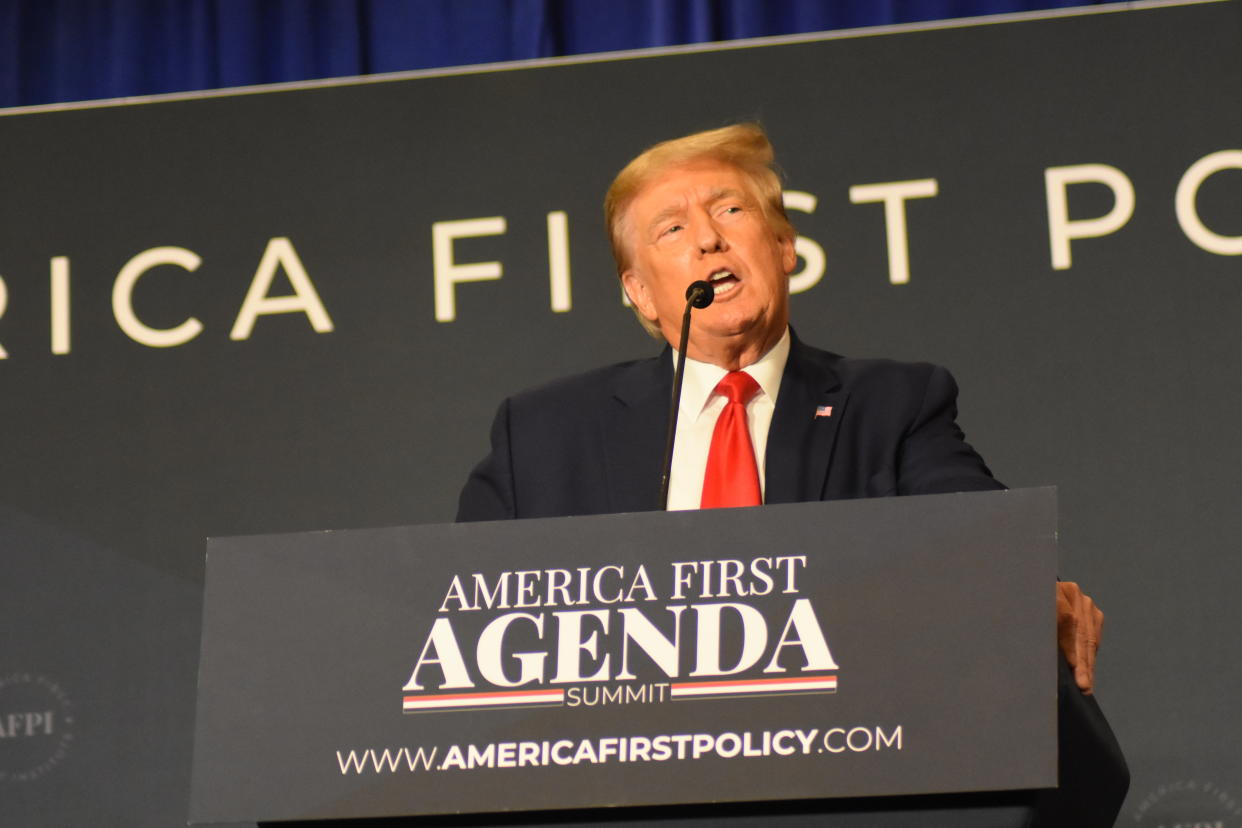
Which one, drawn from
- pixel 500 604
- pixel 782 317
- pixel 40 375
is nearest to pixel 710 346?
pixel 782 317

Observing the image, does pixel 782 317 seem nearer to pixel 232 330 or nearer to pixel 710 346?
pixel 710 346

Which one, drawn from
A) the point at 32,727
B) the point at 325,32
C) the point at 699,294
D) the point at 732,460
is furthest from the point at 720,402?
the point at 325,32

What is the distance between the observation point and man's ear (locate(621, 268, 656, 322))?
237 cm

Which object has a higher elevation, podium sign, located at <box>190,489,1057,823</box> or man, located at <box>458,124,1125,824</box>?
man, located at <box>458,124,1125,824</box>

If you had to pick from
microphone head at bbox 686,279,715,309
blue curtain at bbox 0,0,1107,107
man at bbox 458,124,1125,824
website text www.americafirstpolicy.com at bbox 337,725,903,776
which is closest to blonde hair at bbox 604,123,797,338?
man at bbox 458,124,1125,824

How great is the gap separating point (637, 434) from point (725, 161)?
0.41 m

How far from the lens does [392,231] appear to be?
3.45 meters

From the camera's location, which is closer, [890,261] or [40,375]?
[890,261]

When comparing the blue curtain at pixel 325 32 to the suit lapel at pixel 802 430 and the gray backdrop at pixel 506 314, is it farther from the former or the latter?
the suit lapel at pixel 802 430

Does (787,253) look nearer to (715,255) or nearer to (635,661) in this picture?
(715,255)

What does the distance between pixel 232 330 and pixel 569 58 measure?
0.85 m

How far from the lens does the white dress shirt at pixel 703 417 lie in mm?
2098

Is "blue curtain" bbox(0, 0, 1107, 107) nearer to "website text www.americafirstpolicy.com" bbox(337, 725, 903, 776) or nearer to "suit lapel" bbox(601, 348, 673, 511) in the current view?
"suit lapel" bbox(601, 348, 673, 511)

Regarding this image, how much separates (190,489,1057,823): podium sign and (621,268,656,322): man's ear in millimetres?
982
